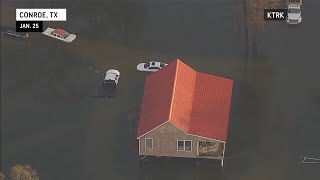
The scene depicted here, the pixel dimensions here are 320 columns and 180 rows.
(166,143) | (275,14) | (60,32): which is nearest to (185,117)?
(166,143)

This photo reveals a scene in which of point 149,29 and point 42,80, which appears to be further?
point 149,29

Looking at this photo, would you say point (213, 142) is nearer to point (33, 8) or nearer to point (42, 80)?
point (42, 80)

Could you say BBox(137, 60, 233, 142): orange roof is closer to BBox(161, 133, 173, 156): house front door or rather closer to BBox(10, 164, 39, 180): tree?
BBox(161, 133, 173, 156): house front door

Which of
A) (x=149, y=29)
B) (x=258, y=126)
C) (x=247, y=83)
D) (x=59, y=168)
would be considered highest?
(x=149, y=29)

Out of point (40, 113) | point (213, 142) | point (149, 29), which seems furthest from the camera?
point (149, 29)

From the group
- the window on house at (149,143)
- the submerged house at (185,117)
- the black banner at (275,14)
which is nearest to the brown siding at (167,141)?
the submerged house at (185,117)

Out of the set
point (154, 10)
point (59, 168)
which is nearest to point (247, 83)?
point (154, 10)
